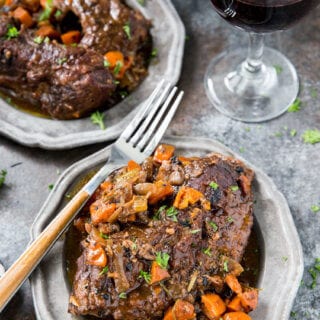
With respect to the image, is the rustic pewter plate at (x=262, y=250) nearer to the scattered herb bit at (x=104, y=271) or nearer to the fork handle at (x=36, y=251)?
the fork handle at (x=36, y=251)

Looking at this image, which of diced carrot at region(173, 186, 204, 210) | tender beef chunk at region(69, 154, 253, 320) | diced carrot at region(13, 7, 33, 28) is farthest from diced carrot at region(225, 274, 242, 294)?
diced carrot at region(13, 7, 33, 28)

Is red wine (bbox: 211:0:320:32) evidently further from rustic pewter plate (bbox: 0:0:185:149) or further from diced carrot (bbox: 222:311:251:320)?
diced carrot (bbox: 222:311:251:320)

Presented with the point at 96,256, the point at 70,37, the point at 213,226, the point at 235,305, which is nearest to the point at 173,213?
the point at 213,226

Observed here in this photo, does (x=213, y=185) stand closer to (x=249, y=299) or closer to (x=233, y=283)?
(x=233, y=283)

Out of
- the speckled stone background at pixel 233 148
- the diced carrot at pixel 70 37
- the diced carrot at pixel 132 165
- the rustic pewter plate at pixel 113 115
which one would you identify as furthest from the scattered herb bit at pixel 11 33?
the diced carrot at pixel 132 165

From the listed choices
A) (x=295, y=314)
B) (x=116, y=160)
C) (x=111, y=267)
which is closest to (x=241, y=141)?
(x=116, y=160)

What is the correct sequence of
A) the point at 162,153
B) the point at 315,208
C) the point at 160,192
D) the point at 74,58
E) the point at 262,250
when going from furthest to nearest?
the point at 74,58 → the point at 315,208 → the point at 162,153 → the point at 262,250 → the point at 160,192

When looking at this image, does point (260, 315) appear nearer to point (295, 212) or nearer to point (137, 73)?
point (295, 212)
